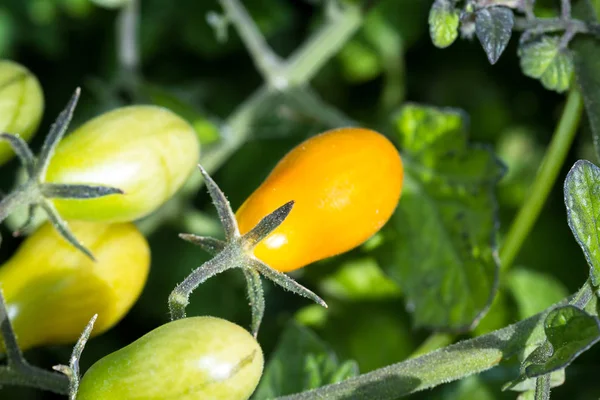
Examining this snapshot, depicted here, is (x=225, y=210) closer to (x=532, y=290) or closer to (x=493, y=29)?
(x=493, y=29)

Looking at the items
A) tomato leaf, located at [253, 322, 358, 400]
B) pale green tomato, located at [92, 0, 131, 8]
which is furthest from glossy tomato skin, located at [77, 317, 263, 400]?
pale green tomato, located at [92, 0, 131, 8]

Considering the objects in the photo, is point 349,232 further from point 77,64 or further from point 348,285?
point 77,64

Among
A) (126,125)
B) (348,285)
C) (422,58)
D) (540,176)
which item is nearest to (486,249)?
(540,176)

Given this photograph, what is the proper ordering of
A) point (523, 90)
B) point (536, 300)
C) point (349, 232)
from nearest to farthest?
1. point (349, 232)
2. point (536, 300)
3. point (523, 90)

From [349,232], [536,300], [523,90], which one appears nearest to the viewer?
[349,232]

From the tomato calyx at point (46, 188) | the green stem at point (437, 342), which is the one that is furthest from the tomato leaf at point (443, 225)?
the tomato calyx at point (46, 188)

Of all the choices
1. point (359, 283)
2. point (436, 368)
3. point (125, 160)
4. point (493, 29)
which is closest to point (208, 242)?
point (125, 160)

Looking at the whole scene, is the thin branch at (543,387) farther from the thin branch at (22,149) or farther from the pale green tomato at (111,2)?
the pale green tomato at (111,2)

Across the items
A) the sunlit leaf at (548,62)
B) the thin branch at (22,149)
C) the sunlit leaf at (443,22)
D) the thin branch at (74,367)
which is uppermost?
the sunlit leaf at (443,22)
